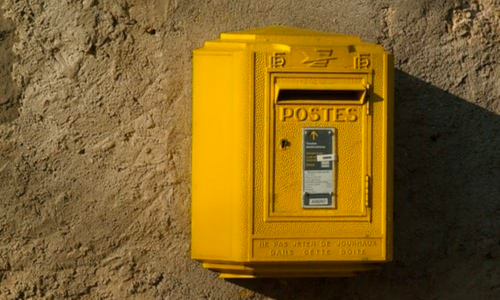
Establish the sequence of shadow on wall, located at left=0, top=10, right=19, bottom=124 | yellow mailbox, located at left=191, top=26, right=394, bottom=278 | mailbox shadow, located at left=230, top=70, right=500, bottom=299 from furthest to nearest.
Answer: mailbox shadow, located at left=230, top=70, right=500, bottom=299
shadow on wall, located at left=0, top=10, right=19, bottom=124
yellow mailbox, located at left=191, top=26, right=394, bottom=278

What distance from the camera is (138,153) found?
337 cm

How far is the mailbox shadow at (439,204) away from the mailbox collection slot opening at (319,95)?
1.34 feet

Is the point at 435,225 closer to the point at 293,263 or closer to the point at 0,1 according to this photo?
the point at 293,263

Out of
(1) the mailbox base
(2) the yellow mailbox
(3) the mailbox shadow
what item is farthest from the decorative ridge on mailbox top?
(1) the mailbox base

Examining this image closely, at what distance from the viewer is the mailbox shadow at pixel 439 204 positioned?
3463 millimetres

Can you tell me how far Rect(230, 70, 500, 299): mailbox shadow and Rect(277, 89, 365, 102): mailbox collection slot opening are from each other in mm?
409

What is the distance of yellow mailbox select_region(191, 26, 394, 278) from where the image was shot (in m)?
3.05

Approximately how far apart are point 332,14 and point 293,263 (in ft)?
2.88

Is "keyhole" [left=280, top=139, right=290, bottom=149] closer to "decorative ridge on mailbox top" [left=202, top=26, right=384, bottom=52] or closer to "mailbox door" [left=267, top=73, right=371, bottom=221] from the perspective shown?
"mailbox door" [left=267, top=73, right=371, bottom=221]

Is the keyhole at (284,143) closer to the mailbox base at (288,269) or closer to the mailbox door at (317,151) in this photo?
the mailbox door at (317,151)

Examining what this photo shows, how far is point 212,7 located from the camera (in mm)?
3414

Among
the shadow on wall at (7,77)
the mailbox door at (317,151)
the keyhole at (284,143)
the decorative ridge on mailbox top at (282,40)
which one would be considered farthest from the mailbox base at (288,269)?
the shadow on wall at (7,77)

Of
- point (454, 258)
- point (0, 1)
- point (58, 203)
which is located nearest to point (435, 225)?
point (454, 258)

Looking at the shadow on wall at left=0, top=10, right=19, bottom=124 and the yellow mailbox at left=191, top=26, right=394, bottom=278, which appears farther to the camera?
the shadow on wall at left=0, top=10, right=19, bottom=124
